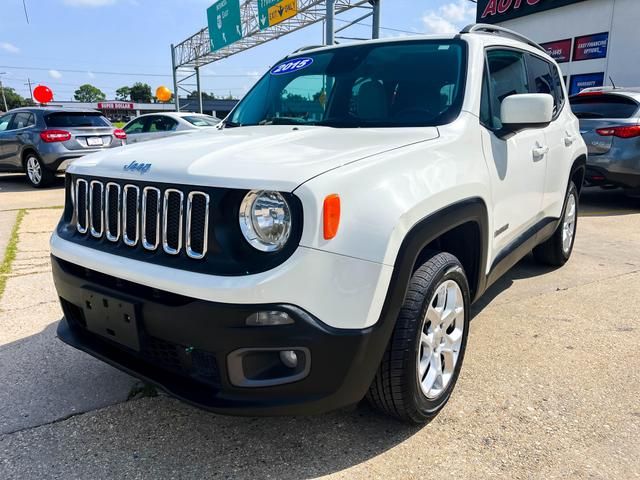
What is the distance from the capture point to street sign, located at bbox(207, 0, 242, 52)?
20.2m

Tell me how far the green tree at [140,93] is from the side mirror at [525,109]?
10912 centimetres

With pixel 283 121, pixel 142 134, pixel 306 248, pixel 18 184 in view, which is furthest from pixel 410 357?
pixel 18 184

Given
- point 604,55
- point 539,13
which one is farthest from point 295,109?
point 539,13

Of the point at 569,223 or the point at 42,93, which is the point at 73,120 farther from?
the point at 42,93

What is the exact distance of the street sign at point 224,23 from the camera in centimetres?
2023

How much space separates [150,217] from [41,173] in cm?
930

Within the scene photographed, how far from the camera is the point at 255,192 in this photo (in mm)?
1796

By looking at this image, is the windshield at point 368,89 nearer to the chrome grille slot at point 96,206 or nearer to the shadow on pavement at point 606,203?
the chrome grille slot at point 96,206

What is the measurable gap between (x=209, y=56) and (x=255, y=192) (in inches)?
1025

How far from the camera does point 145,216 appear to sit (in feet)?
6.66

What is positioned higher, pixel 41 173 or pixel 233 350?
pixel 233 350

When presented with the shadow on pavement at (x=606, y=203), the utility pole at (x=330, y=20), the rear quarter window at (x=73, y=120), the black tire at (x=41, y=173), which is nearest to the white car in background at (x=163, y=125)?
the rear quarter window at (x=73, y=120)

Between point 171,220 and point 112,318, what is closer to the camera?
point 171,220

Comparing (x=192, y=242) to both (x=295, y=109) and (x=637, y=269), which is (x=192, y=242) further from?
(x=637, y=269)
